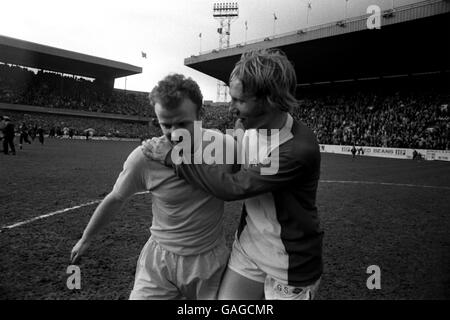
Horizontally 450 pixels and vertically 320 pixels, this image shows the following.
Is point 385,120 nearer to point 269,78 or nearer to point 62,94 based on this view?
point 269,78

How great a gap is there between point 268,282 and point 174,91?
1.13m

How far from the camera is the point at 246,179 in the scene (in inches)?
69.3

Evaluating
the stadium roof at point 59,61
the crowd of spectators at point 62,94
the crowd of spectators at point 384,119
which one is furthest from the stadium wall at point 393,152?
the crowd of spectators at point 62,94

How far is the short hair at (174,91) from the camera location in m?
1.92

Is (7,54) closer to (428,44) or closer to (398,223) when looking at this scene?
(428,44)

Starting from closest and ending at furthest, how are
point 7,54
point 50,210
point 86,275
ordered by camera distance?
point 86,275 → point 50,210 → point 7,54

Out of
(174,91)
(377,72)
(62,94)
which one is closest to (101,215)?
(174,91)

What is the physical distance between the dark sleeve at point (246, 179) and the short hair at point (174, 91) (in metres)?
0.38

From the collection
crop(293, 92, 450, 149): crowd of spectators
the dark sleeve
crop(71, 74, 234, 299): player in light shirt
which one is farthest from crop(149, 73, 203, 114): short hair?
crop(293, 92, 450, 149): crowd of spectators

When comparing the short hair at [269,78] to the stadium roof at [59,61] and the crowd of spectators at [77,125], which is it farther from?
the stadium roof at [59,61]

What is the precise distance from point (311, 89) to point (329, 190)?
4538cm

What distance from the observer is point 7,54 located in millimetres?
50500

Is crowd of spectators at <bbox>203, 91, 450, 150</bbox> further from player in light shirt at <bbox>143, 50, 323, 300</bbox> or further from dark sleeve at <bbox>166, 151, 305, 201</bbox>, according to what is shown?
dark sleeve at <bbox>166, 151, 305, 201</bbox>
